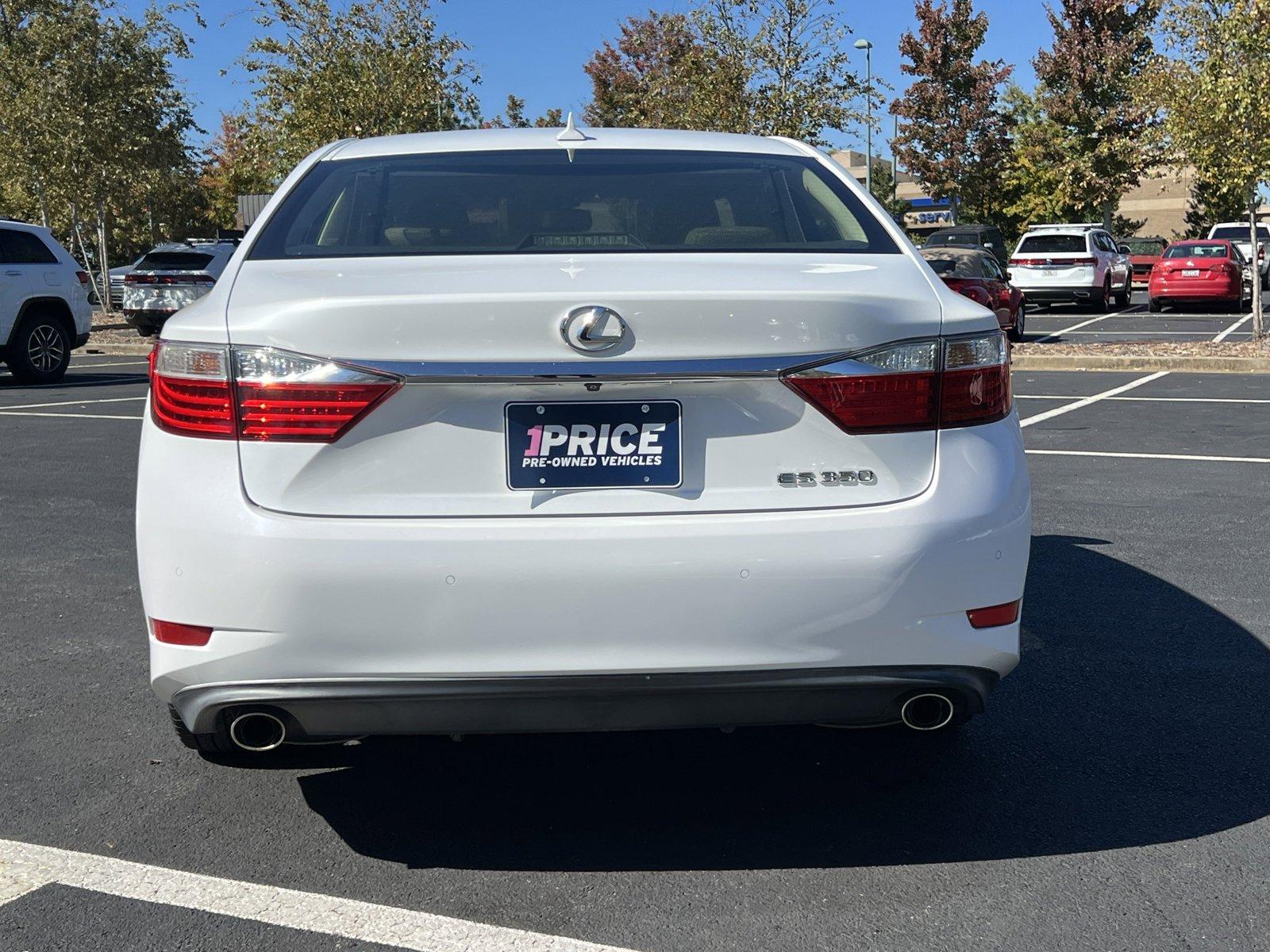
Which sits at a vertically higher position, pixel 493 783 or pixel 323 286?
pixel 323 286

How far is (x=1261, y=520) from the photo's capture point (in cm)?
686

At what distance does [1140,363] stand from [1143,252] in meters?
33.0

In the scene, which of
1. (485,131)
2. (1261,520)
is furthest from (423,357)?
(1261,520)

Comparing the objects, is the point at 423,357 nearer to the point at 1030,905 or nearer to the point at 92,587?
the point at 1030,905

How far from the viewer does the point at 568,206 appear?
3.60 m

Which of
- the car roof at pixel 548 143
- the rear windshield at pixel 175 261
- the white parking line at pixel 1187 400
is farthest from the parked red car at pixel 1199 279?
the car roof at pixel 548 143

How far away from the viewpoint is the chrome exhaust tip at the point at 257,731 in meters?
2.92

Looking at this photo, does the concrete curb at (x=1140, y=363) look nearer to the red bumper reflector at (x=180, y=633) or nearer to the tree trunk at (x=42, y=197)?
the red bumper reflector at (x=180, y=633)

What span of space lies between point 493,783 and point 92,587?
293cm

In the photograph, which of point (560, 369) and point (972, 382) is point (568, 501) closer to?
point (560, 369)

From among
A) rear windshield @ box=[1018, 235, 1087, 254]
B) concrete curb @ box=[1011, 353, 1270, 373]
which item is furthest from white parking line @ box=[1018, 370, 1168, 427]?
rear windshield @ box=[1018, 235, 1087, 254]

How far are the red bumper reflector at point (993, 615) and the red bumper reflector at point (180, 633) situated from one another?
5.21 feet

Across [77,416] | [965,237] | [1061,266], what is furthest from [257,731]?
[965,237]

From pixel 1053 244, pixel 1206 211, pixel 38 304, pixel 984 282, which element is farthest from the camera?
pixel 1206 211
